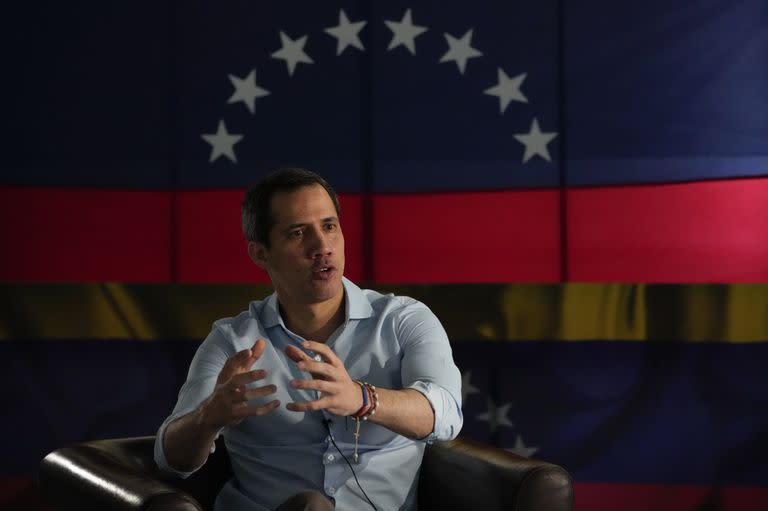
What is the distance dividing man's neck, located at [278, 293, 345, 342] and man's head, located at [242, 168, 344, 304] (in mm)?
24

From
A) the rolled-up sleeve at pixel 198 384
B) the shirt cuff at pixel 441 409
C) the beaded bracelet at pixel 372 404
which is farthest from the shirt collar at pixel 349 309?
the beaded bracelet at pixel 372 404

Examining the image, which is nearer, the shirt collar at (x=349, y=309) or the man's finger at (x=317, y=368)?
the man's finger at (x=317, y=368)

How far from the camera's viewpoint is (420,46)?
10.3 feet

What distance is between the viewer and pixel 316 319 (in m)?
2.04

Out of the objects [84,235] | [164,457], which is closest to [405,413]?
[164,457]

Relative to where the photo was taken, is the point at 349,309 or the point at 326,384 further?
the point at 349,309

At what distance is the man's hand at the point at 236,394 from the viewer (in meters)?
1.64

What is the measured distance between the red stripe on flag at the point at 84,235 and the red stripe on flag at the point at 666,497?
1.71 metres

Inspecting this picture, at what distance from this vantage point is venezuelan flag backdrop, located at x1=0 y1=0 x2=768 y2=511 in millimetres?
3010

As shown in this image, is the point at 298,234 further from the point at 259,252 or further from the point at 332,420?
the point at 332,420

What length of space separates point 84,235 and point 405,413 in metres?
1.91

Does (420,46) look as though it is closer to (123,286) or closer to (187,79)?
(187,79)

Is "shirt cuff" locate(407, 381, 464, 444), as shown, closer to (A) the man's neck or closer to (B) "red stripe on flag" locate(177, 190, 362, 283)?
(A) the man's neck

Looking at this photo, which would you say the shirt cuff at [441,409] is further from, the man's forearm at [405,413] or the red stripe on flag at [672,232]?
the red stripe on flag at [672,232]
